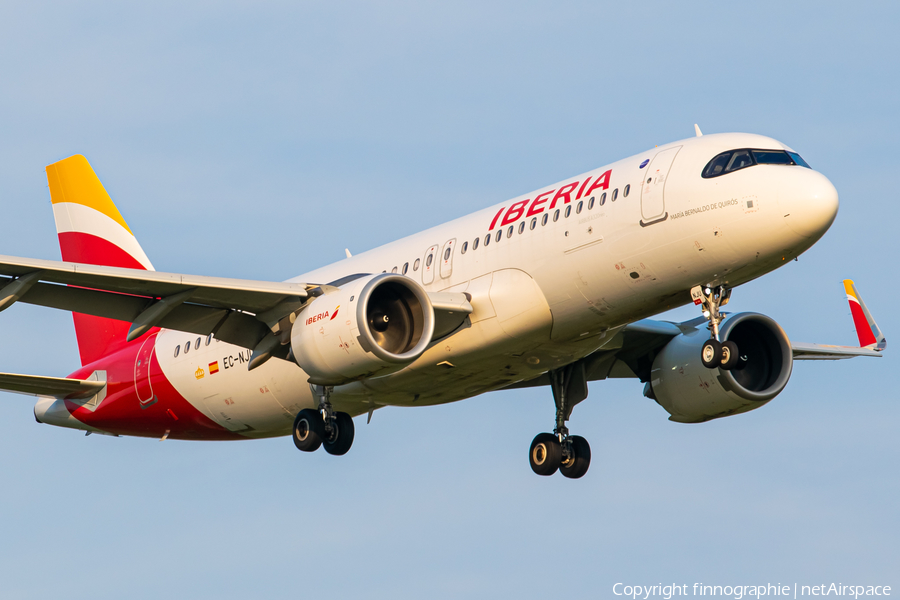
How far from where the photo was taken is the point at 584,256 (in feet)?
82.6

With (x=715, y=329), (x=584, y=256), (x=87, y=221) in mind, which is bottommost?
(x=715, y=329)

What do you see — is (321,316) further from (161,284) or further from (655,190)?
(655,190)

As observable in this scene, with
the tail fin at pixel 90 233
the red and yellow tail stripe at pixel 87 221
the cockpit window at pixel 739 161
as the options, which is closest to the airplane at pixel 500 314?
the cockpit window at pixel 739 161

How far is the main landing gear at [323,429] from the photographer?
2841 cm

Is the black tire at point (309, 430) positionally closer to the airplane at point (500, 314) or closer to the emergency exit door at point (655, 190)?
the airplane at point (500, 314)

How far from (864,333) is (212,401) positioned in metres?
16.6

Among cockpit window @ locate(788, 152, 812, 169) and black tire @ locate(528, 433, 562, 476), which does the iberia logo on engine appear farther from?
cockpit window @ locate(788, 152, 812, 169)

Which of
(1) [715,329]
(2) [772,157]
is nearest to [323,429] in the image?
(1) [715,329]

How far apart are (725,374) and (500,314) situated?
7302 millimetres

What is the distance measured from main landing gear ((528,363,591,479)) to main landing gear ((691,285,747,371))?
23.6ft

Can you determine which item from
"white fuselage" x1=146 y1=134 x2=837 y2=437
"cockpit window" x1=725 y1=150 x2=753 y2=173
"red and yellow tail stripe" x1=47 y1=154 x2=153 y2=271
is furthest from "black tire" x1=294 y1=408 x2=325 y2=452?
"cockpit window" x1=725 y1=150 x2=753 y2=173

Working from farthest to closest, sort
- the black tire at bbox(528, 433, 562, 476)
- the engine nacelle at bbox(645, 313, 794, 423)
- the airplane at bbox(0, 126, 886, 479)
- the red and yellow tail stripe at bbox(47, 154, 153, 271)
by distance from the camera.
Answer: the red and yellow tail stripe at bbox(47, 154, 153, 271), the black tire at bbox(528, 433, 562, 476), the engine nacelle at bbox(645, 313, 794, 423), the airplane at bbox(0, 126, 886, 479)

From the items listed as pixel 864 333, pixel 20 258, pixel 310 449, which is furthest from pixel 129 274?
pixel 864 333

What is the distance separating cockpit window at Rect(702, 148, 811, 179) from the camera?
79.2ft
